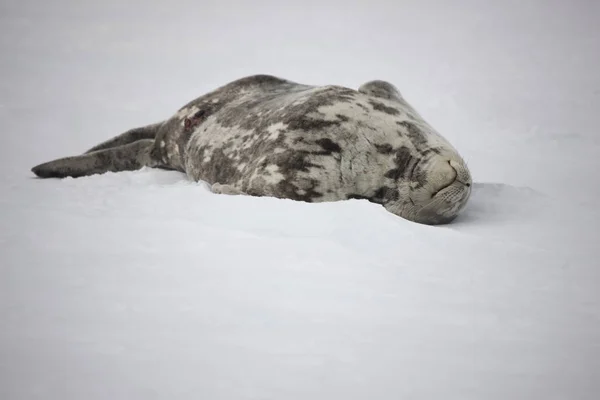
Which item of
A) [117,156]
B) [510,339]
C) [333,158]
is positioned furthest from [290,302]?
[117,156]

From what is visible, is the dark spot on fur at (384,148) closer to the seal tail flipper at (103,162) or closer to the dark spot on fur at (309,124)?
the dark spot on fur at (309,124)

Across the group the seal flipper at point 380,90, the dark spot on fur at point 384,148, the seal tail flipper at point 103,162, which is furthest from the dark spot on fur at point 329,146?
the seal tail flipper at point 103,162

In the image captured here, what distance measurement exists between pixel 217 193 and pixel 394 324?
6.06 feet

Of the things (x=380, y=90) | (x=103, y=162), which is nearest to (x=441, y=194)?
(x=380, y=90)

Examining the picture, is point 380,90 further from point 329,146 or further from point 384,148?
point 329,146

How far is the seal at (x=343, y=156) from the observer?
3.49m

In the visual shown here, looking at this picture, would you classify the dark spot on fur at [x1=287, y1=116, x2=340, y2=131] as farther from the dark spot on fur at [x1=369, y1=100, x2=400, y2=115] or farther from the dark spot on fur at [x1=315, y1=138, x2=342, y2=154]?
the dark spot on fur at [x1=369, y1=100, x2=400, y2=115]

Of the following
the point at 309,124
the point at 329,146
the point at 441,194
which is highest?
the point at 309,124

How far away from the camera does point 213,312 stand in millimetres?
2053

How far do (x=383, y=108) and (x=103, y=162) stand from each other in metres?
2.37

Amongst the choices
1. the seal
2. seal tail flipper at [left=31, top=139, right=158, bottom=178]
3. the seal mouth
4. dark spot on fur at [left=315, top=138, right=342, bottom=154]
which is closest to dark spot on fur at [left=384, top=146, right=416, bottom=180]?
the seal

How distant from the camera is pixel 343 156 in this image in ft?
11.6

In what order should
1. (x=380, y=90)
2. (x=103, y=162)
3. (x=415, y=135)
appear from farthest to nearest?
(x=103, y=162) < (x=380, y=90) < (x=415, y=135)

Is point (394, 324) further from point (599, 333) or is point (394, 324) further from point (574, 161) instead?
point (574, 161)
